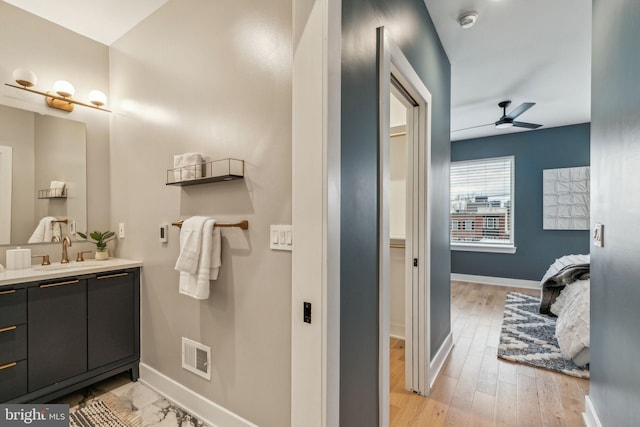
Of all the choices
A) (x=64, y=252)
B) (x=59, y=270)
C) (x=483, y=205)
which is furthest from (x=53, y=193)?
(x=483, y=205)

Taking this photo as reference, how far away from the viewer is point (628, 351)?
4.15ft

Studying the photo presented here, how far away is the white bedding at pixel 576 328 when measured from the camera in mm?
2432

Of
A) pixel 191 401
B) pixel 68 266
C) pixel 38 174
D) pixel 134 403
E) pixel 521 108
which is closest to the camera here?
pixel 191 401

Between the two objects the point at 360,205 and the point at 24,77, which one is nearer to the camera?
the point at 360,205

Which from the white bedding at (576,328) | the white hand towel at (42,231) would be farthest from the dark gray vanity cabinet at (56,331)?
the white bedding at (576,328)

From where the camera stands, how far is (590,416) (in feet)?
5.81

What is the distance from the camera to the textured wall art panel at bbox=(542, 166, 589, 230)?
4758 mm

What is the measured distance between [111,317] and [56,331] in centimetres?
30

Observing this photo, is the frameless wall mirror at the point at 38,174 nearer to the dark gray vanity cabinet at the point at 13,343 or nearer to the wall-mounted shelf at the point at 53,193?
the wall-mounted shelf at the point at 53,193

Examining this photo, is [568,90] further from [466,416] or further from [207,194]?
[207,194]

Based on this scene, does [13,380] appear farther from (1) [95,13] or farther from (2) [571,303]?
(2) [571,303]

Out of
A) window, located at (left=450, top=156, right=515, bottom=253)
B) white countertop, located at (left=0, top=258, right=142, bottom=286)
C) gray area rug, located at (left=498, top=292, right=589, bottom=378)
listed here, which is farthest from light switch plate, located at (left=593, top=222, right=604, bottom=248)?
window, located at (left=450, top=156, right=515, bottom=253)

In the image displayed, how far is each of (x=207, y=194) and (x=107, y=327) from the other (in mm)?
1279

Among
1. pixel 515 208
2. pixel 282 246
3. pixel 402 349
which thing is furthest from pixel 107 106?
pixel 515 208
